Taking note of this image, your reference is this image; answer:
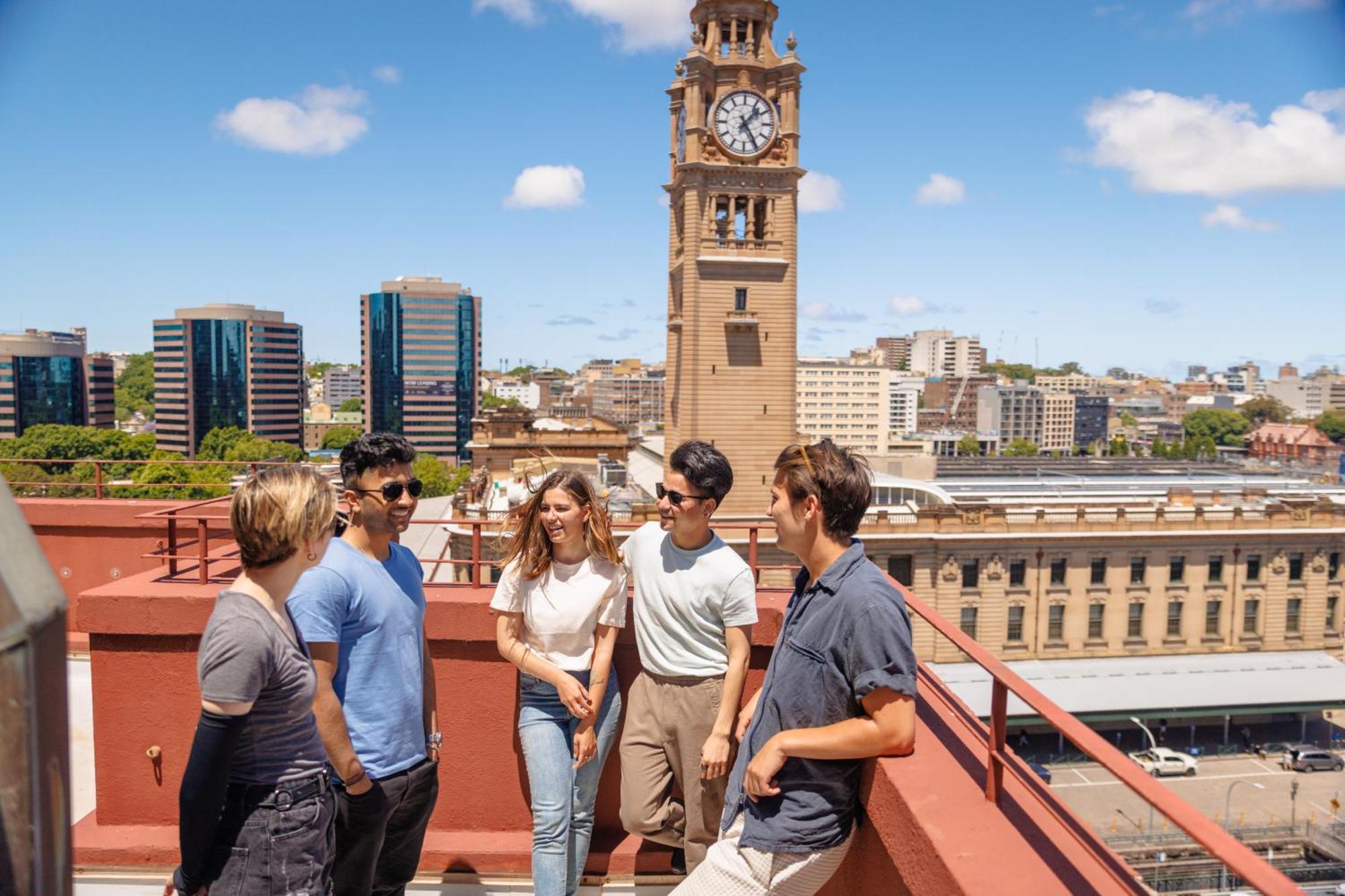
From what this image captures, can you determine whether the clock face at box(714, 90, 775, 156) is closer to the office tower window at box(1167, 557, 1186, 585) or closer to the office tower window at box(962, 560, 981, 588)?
the office tower window at box(962, 560, 981, 588)

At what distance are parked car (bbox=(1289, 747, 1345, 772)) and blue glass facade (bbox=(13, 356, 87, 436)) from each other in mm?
115015

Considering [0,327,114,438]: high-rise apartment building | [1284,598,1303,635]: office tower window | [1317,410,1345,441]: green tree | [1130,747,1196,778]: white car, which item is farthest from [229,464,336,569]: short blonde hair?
[1317,410,1345,441]: green tree

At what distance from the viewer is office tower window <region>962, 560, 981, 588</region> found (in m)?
41.4

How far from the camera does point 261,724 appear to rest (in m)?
2.61

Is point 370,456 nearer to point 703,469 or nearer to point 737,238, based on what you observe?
point 703,469

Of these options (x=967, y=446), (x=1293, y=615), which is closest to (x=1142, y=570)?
(x=1293, y=615)

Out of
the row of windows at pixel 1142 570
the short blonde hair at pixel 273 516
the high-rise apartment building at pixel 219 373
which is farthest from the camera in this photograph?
the high-rise apartment building at pixel 219 373

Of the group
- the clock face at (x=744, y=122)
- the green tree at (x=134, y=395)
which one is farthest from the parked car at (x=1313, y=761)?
the green tree at (x=134, y=395)

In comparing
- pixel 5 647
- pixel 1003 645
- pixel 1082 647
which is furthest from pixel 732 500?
pixel 5 647

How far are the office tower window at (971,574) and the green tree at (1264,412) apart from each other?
575 feet

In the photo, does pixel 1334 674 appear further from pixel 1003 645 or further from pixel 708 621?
pixel 708 621

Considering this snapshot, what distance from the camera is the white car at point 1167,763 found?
36.8 meters

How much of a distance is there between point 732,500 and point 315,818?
3649cm

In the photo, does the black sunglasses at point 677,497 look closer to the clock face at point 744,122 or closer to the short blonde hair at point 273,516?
the short blonde hair at point 273,516
